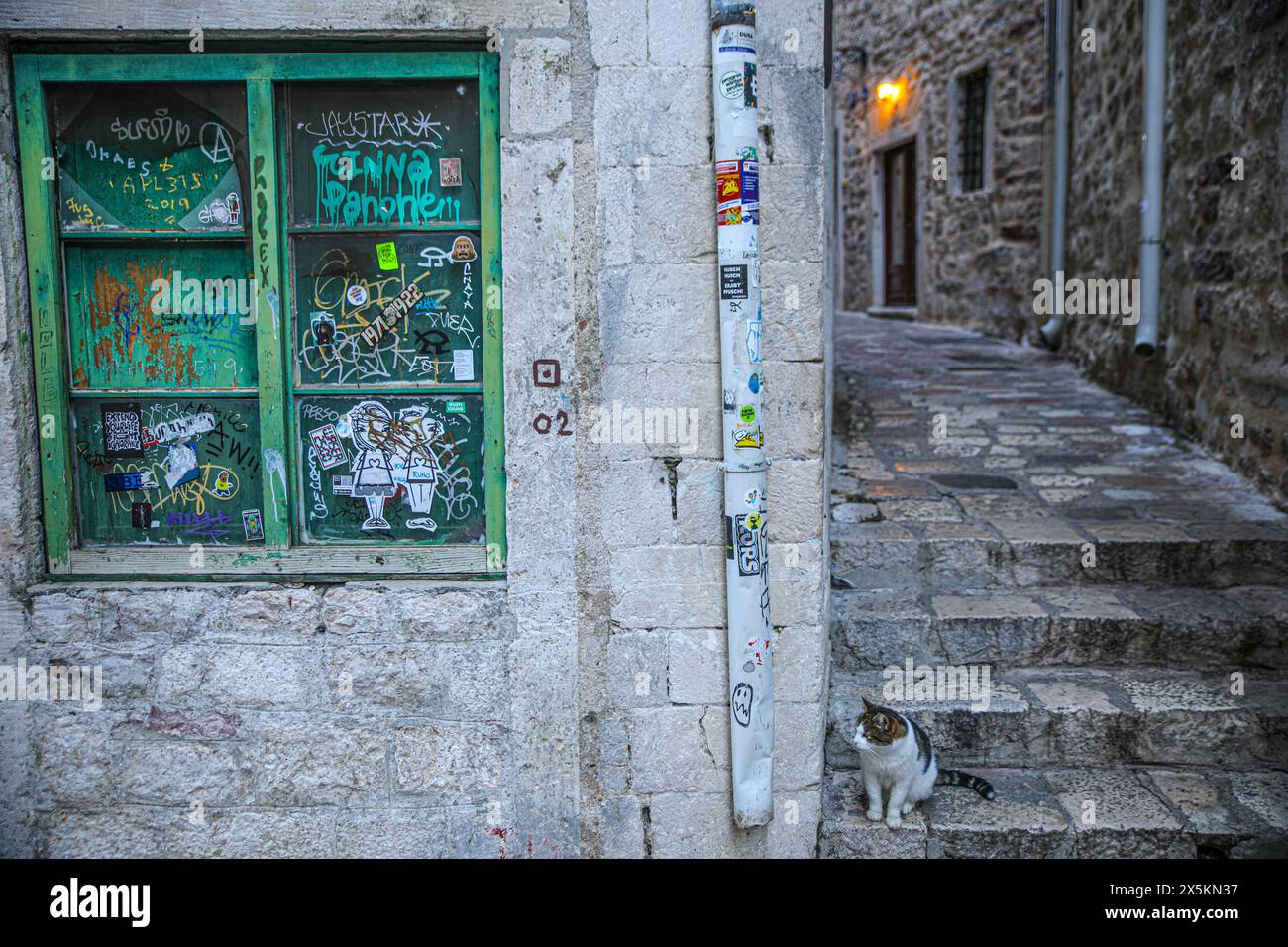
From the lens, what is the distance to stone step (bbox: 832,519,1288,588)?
14.7 feet

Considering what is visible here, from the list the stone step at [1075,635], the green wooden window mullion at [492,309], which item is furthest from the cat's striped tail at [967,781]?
the green wooden window mullion at [492,309]

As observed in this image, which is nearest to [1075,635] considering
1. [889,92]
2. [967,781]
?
[967,781]

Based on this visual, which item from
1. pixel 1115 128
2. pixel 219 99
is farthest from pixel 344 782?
pixel 1115 128

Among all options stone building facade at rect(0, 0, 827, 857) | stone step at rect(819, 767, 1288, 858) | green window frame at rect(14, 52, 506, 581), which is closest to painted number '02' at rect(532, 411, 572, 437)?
stone building facade at rect(0, 0, 827, 857)

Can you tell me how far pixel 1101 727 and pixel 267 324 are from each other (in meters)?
3.05

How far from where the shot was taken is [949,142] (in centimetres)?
1213

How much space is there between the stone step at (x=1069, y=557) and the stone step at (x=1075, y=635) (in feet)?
0.74

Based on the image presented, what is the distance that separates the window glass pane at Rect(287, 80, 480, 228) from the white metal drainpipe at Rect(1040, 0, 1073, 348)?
7.38m

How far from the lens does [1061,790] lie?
11.8 feet

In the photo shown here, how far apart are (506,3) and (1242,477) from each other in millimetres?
4269

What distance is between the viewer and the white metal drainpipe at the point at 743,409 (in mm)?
2992

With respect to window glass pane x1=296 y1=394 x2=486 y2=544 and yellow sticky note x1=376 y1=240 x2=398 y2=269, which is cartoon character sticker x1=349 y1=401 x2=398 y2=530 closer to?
window glass pane x1=296 y1=394 x2=486 y2=544

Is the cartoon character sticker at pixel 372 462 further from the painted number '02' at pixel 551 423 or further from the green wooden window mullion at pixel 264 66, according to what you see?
the green wooden window mullion at pixel 264 66

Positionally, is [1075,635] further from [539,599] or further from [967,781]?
[539,599]
